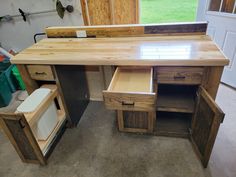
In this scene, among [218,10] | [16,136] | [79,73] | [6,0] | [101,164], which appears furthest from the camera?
[6,0]

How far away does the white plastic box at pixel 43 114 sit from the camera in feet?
4.55

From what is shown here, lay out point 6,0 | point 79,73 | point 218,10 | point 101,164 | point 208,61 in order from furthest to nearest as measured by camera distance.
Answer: point 6,0 → point 218,10 → point 79,73 → point 101,164 → point 208,61

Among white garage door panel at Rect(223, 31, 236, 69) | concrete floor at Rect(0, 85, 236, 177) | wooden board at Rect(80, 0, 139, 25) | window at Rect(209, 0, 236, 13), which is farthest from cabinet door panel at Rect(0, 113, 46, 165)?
window at Rect(209, 0, 236, 13)

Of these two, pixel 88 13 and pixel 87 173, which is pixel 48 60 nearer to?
pixel 87 173

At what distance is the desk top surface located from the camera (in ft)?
3.90

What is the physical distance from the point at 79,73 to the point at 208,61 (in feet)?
4.15

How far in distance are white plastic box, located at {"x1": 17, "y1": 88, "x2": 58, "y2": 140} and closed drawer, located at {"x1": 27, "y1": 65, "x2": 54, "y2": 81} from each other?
0.12 m

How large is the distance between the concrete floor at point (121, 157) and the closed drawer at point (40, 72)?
0.63 meters

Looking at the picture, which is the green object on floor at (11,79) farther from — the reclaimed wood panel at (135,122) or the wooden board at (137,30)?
the reclaimed wood panel at (135,122)

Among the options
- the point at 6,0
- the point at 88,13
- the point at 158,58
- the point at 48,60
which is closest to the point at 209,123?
the point at 158,58

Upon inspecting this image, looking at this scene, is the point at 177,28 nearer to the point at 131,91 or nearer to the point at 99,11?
the point at 131,91

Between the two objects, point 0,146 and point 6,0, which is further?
point 6,0

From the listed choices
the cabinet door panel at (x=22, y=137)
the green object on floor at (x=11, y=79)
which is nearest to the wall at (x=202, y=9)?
the cabinet door panel at (x=22, y=137)

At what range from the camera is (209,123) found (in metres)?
1.16
